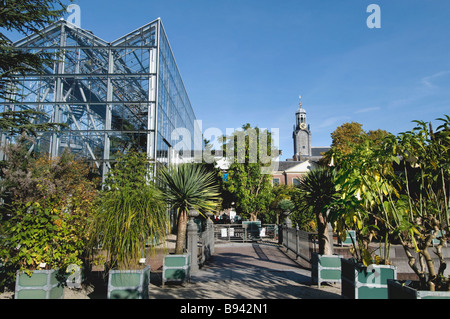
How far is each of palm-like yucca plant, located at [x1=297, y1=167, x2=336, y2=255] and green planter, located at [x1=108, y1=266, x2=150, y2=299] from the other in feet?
15.6

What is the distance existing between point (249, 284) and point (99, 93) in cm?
1629

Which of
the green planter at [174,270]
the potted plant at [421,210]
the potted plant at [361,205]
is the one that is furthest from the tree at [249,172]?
the potted plant at [421,210]

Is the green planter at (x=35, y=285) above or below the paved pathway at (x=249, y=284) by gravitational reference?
above

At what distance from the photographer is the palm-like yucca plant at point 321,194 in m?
7.97

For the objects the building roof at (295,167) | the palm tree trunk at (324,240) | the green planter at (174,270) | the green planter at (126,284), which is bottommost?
the green planter at (174,270)

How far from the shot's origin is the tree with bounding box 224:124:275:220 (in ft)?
72.4

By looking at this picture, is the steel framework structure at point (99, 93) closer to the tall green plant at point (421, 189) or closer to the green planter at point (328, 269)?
the green planter at point (328, 269)

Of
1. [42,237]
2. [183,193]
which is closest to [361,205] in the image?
[183,193]

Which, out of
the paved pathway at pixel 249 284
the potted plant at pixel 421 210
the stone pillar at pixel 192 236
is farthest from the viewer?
the stone pillar at pixel 192 236

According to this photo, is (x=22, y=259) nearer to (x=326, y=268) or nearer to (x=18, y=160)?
(x=326, y=268)

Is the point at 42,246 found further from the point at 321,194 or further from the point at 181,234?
the point at 321,194

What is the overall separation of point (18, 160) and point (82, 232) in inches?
344

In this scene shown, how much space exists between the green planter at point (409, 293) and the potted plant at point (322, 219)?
318 centimetres
